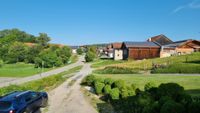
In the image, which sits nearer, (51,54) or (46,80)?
(46,80)

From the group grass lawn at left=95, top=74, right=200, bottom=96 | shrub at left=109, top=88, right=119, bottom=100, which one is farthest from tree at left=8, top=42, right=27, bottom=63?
shrub at left=109, top=88, right=119, bottom=100

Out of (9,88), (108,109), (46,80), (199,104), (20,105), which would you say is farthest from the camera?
(46,80)

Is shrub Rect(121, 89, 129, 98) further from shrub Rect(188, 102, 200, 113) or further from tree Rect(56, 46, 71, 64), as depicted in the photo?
tree Rect(56, 46, 71, 64)

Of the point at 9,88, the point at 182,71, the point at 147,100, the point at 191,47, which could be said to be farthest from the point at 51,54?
the point at 147,100

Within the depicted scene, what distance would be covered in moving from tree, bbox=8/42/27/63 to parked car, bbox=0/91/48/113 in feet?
260

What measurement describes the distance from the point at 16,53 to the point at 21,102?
8244 cm

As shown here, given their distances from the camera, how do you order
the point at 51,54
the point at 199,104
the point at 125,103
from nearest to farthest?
the point at 199,104 → the point at 125,103 → the point at 51,54

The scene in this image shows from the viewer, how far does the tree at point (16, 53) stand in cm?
9444

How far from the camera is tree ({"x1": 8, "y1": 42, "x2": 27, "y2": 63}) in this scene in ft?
310

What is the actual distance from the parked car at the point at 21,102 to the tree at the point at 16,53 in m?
79.3

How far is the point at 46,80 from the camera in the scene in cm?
3350

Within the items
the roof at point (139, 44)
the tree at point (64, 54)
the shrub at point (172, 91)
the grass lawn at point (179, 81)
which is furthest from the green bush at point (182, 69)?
the tree at point (64, 54)

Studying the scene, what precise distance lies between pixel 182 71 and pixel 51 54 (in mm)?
46043

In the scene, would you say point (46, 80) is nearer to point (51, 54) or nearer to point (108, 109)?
point (108, 109)
